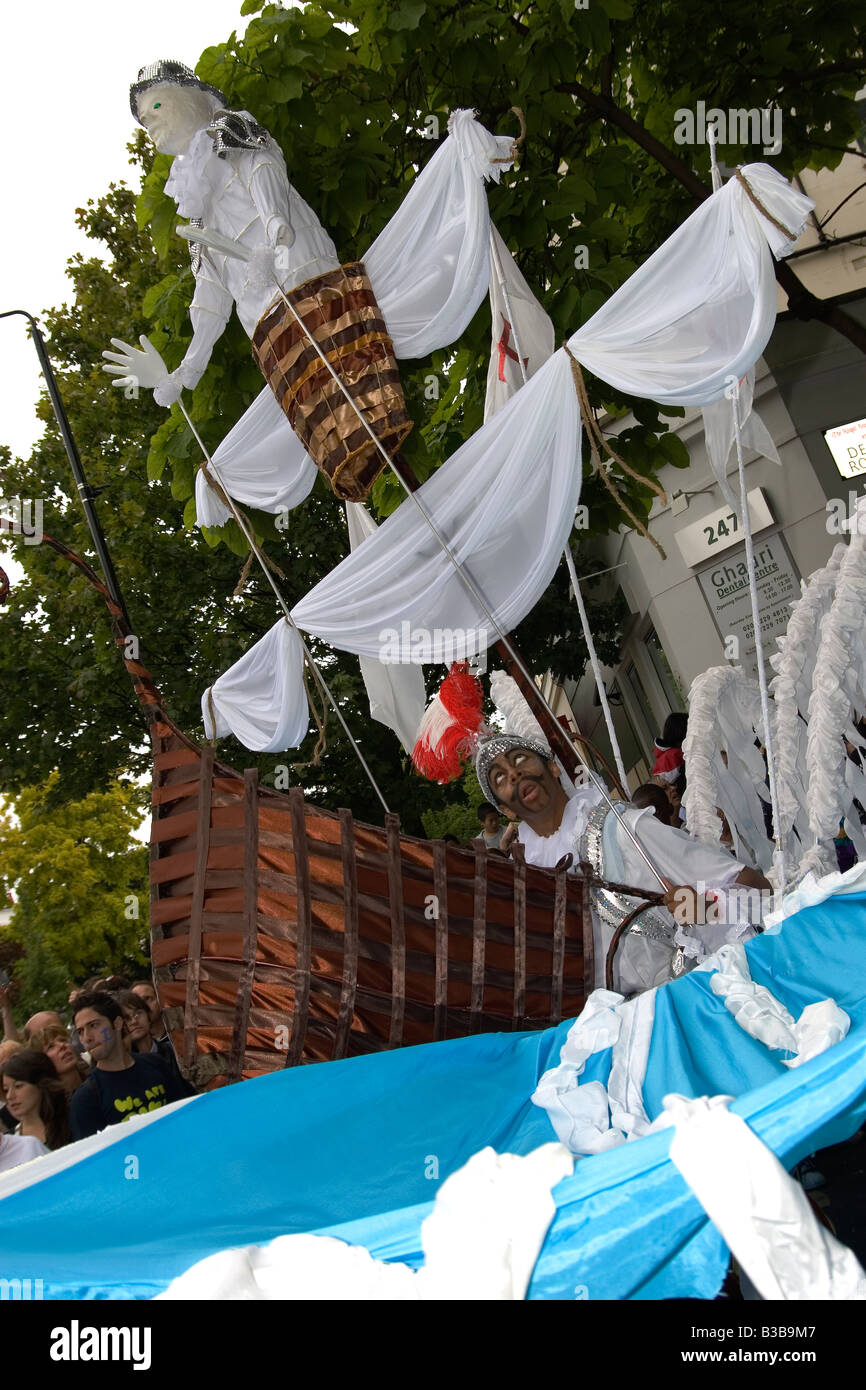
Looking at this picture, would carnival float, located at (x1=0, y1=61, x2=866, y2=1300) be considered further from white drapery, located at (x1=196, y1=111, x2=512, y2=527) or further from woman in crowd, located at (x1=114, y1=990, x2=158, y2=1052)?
woman in crowd, located at (x1=114, y1=990, x2=158, y2=1052)

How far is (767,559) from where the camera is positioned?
1174cm

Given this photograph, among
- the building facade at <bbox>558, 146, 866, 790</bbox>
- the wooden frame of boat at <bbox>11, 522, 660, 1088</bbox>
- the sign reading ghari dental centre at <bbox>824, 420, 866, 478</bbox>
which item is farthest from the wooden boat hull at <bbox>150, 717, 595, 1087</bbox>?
the sign reading ghari dental centre at <bbox>824, 420, 866, 478</bbox>

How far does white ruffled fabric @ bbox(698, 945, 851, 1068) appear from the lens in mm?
2949

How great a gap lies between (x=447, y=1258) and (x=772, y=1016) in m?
1.56

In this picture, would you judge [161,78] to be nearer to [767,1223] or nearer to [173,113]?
[173,113]

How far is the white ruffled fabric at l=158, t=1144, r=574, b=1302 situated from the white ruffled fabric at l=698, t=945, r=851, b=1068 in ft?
3.77

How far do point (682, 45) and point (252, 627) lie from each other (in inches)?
339

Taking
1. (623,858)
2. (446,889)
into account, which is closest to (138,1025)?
(446,889)

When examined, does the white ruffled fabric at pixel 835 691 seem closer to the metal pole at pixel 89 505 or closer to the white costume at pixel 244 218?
the white costume at pixel 244 218

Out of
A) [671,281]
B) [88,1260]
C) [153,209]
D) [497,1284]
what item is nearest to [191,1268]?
[88,1260]

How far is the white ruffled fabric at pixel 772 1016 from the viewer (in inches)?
116

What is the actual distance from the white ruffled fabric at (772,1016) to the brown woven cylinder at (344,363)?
2.51 meters

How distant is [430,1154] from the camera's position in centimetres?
299

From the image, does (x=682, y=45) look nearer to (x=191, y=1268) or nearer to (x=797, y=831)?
(x=797, y=831)
